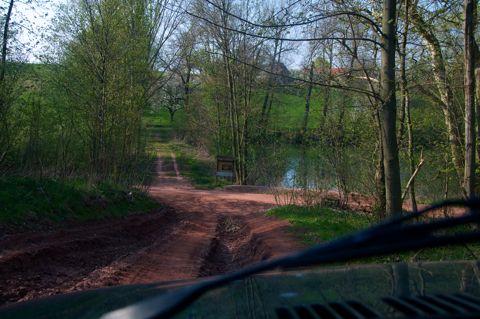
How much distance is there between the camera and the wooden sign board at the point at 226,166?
36375 millimetres

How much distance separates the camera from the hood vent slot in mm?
2208

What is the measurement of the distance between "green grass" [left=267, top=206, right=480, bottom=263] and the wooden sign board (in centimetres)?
1800

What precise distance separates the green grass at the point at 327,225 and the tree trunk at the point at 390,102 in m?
1.10

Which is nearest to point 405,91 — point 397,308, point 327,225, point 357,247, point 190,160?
point 327,225

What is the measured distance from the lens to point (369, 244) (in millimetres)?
1852

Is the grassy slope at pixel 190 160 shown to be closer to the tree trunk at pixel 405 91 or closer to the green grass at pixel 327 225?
the green grass at pixel 327 225

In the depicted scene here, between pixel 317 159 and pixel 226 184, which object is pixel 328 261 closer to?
pixel 317 159

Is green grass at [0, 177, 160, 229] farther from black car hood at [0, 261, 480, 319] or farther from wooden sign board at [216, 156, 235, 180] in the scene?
wooden sign board at [216, 156, 235, 180]

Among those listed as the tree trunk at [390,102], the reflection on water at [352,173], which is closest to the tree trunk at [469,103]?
the tree trunk at [390,102]

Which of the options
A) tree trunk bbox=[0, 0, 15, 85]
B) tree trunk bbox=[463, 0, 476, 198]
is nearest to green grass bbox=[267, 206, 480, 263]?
tree trunk bbox=[463, 0, 476, 198]

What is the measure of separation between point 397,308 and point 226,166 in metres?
34.5

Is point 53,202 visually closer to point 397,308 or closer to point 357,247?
point 397,308

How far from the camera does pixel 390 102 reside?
30.4ft

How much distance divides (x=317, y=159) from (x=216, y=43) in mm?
16920
